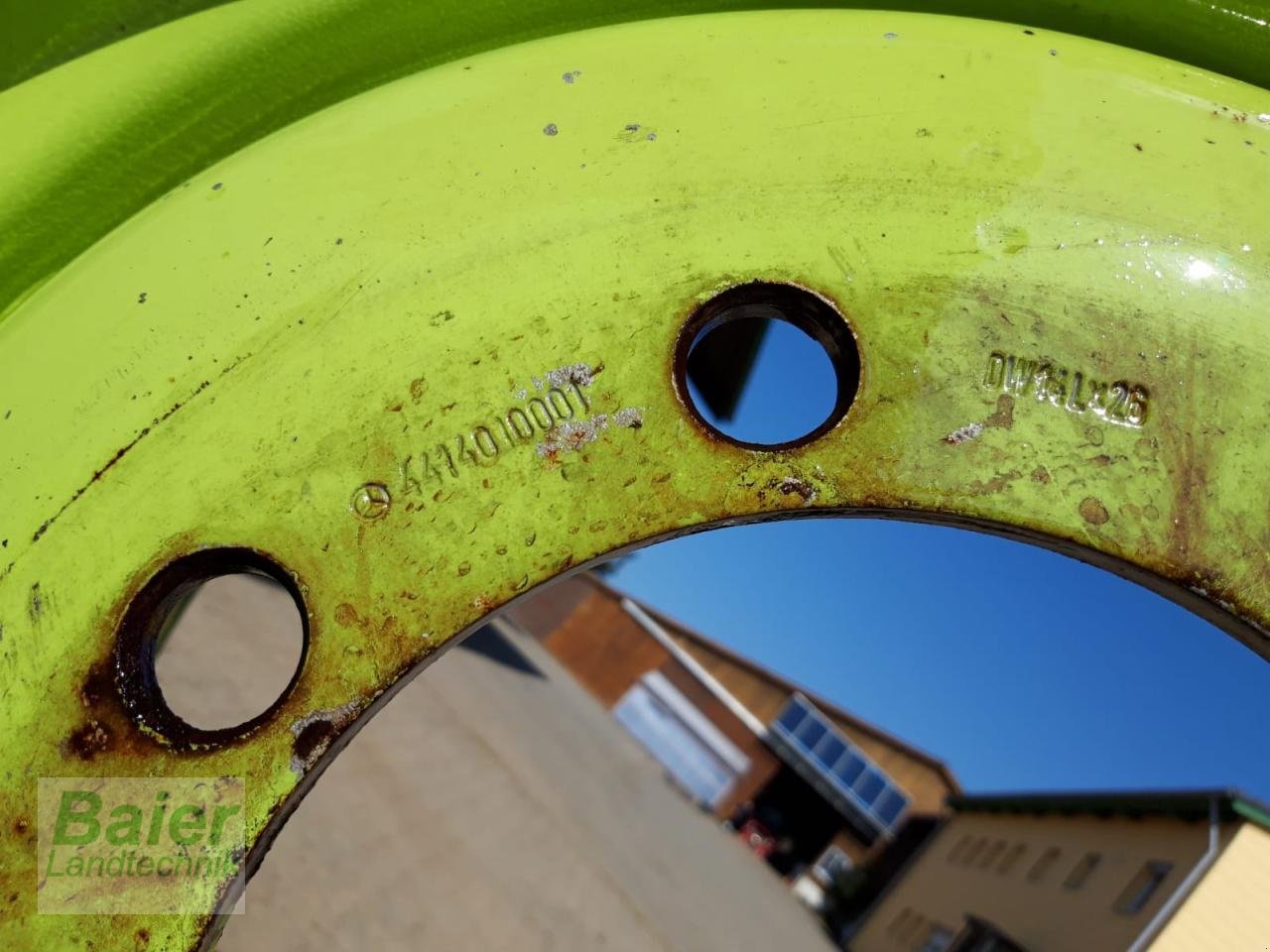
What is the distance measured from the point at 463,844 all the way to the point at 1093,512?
3.34m

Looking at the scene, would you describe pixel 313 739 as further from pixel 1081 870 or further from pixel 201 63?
pixel 1081 870

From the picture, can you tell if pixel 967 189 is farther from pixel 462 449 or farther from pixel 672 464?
pixel 462 449

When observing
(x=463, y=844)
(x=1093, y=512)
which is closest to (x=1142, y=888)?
(x=463, y=844)

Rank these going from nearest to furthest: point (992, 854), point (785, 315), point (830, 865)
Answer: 1. point (785, 315)
2. point (992, 854)
3. point (830, 865)

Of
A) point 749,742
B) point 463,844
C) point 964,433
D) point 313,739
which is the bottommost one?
point 463,844

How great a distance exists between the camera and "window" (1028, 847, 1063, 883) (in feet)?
20.9

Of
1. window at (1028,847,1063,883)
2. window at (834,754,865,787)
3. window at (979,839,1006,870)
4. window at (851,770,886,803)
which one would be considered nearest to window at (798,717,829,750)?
window at (834,754,865,787)

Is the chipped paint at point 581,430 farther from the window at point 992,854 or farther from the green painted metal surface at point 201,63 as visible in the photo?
the window at point 992,854


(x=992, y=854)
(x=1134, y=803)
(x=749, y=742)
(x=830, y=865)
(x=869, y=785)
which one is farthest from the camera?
(x=869, y=785)

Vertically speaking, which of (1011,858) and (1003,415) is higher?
(1011,858)

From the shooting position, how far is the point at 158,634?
83 centimetres

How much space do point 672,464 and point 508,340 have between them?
18 centimetres

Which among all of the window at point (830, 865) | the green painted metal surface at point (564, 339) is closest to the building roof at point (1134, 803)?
the window at point (830, 865)

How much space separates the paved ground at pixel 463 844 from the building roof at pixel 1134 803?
234 centimetres
